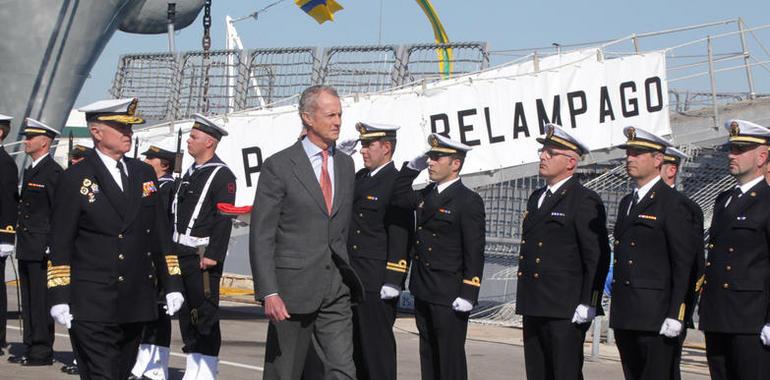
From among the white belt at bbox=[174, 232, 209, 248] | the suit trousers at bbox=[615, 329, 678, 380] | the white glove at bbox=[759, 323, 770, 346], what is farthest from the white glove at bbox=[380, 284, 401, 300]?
the white glove at bbox=[759, 323, 770, 346]

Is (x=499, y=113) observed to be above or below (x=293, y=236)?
above

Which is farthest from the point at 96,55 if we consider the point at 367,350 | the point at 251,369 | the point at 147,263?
the point at 147,263

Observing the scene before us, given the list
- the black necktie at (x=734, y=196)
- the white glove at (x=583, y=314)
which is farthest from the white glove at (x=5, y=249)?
the black necktie at (x=734, y=196)

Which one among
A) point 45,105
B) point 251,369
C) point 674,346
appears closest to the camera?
point 674,346

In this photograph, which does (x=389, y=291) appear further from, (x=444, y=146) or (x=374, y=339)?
(x=444, y=146)

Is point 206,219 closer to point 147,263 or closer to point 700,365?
point 147,263

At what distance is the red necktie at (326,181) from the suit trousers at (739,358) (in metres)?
2.36

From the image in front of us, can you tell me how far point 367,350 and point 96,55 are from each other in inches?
459

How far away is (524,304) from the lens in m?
8.06

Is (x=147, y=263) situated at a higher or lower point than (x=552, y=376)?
higher

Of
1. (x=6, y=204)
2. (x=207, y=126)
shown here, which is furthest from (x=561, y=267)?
(x=6, y=204)

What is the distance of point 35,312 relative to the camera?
10445mm

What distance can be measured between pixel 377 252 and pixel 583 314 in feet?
6.02

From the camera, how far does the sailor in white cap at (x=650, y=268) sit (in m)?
7.53
